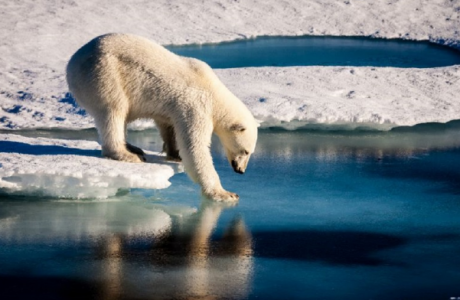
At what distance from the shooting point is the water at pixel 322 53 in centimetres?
1292

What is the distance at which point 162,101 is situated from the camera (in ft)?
21.6

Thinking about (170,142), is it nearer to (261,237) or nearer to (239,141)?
(239,141)

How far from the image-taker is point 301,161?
8023 mm

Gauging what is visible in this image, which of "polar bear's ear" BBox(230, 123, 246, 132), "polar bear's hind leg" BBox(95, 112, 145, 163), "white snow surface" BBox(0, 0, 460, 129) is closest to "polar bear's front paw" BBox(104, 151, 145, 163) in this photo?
"polar bear's hind leg" BBox(95, 112, 145, 163)

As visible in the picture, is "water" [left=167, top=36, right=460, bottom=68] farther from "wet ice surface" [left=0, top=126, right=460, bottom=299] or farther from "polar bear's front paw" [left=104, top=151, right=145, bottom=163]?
"polar bear's front paw" [left=104, top=151, right=145, bottom=163]

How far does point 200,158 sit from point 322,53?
309 inches

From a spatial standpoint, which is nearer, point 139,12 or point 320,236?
point 320,236

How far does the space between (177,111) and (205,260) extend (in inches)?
66.4

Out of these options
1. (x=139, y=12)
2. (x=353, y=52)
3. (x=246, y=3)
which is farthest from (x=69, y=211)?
(x=246, y=3)

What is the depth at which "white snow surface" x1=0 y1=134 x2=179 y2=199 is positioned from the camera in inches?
239

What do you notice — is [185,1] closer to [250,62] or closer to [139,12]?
[139,12]

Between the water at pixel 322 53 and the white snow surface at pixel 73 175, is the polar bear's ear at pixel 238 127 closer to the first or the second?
the white snow surface at pixel 73 175

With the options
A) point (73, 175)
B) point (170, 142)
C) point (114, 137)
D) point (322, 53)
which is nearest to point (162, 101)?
point (114, 137)

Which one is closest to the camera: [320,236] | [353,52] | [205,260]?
[205,260]
